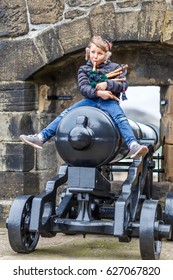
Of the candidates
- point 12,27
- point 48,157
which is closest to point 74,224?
point 48,157

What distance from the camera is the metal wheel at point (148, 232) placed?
4227 millimetres

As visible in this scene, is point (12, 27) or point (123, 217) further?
point (12, 27)

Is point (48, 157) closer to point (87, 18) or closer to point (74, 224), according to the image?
point (87, 18)

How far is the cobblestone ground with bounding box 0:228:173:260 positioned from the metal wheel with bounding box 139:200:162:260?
0.20 metres

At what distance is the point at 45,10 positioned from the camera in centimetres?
583

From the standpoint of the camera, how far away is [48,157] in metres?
6.21

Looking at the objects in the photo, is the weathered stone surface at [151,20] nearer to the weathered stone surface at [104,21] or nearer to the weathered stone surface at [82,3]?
the weathered stone surface at [104,21]

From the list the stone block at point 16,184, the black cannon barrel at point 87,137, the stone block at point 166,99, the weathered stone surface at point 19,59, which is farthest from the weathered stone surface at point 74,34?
the black cannon barrel at point 87,137

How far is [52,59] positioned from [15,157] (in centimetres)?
95

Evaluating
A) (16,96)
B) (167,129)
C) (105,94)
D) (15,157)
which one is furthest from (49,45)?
(105,94)

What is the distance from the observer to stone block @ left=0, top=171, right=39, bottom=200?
5988mm

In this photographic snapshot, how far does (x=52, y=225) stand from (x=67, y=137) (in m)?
0.62

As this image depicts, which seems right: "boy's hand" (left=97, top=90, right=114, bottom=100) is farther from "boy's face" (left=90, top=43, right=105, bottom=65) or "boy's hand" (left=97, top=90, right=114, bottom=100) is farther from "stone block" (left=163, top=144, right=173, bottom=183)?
"stone block" (left=163, top=144, right=173, bottom=183)

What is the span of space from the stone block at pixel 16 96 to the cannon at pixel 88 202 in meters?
1.46
